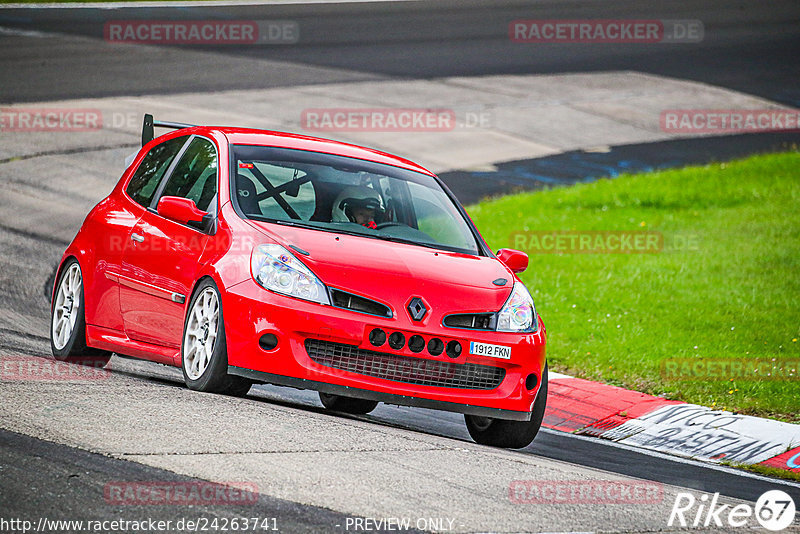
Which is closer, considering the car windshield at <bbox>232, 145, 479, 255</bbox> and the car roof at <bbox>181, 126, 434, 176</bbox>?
the car windshield at <bbox>232, 145, 479, 255</bbox>

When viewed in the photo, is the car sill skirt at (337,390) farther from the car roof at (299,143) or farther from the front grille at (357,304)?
the car roof at (299,143)

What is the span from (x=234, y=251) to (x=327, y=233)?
0.63m

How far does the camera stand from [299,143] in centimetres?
817

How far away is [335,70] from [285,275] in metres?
18.5

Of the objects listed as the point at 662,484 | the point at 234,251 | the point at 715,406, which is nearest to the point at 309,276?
the point at 234,251

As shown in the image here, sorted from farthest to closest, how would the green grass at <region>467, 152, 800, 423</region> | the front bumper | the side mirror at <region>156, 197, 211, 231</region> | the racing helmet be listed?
the green grass at <region>467, 152, 800, 423</region>
the racing helmet
the side mirror at <region>156, 197, 211, 231</region>
the front bumper

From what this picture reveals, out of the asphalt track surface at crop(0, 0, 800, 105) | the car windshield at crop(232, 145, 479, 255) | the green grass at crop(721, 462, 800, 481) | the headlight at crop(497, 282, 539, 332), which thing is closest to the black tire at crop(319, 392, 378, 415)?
the car windshield at crop(232, 145, 479, 255)

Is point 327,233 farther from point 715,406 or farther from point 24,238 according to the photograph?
point 24,238

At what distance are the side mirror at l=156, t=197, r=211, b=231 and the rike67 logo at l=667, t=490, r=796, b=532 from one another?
10.5ft

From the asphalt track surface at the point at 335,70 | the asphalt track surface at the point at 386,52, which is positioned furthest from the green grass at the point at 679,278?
the asphalt track surface at the point at 386,52

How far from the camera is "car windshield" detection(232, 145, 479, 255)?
24.6ft

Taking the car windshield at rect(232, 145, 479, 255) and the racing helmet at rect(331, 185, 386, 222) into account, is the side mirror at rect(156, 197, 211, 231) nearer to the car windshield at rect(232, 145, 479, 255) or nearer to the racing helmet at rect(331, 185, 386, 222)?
the car windshield at rect(232, 145, 479, 255)

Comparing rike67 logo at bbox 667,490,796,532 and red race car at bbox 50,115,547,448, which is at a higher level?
red race car at bbox 50,115,547,448

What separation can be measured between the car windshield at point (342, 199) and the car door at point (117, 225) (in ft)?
2.66
